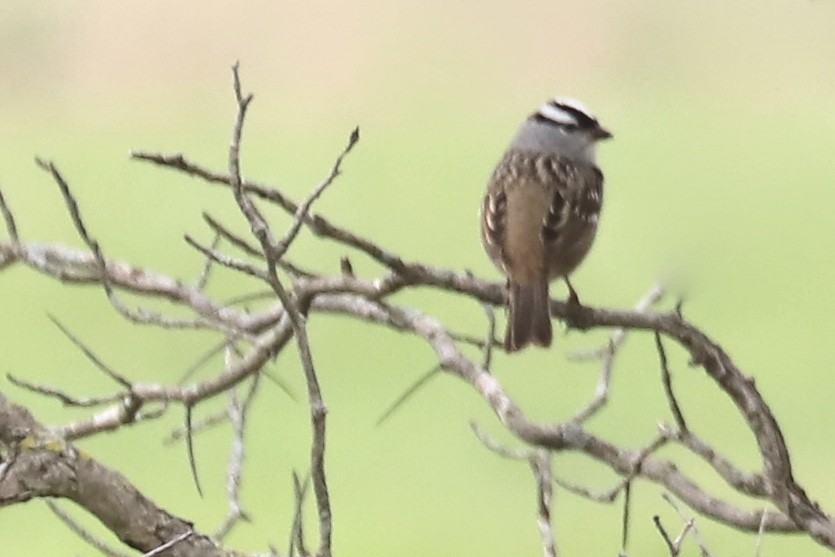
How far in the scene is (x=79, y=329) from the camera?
4566 mm

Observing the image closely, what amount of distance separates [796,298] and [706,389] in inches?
19.5

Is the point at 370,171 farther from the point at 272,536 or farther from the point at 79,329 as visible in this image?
the point at 272,536

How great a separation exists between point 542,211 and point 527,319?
305 millimetres

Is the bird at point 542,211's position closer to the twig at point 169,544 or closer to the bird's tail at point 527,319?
the bird's tail at point 527,319

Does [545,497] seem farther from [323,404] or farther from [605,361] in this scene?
[323,404]

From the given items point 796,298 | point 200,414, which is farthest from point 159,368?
point 796,298

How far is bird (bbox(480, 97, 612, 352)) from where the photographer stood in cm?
214

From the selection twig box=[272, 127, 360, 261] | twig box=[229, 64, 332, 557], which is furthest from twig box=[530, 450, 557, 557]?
twig box=[272, 127, 360, 261]

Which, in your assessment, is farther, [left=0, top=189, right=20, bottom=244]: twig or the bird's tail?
the bird's tail

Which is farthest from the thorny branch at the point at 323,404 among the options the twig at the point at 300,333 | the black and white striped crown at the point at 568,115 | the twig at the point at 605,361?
the black and white striped crown at the point at 568,115

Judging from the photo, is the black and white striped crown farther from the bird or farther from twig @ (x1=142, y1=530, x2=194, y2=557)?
twig @ (x1=142, y1=530, x2=194, y2=557)

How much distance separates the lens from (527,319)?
2119 millimetres

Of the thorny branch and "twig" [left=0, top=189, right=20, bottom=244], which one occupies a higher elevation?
"twig" [left=0, top=189, right=20, bottom=244]

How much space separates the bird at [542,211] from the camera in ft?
7.03
